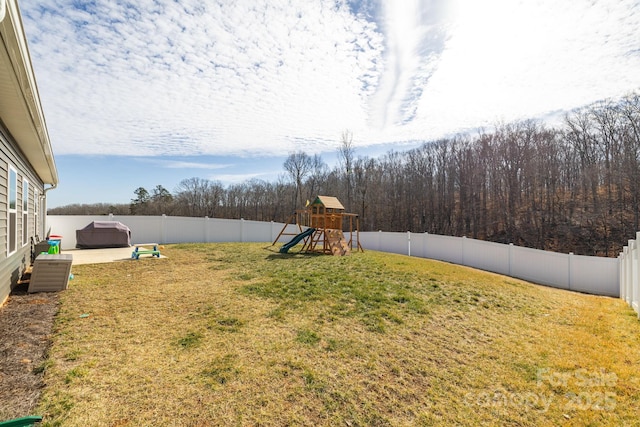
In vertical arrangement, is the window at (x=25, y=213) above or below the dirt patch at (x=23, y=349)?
above

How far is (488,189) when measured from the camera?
28.1 metres

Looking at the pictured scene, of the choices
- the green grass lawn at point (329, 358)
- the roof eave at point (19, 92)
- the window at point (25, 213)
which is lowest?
the green grass lawn at point (329, 358)

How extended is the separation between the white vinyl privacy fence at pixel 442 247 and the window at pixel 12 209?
32.0ft

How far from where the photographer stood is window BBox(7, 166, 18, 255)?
17.4 feet

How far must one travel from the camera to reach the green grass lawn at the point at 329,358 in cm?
269

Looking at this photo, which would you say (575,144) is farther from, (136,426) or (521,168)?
(136,426)

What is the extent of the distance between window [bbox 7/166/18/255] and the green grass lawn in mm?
1296

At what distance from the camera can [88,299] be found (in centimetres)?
532

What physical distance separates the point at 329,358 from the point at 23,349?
130 inches

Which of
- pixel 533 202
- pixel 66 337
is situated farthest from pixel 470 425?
pixel 533 202

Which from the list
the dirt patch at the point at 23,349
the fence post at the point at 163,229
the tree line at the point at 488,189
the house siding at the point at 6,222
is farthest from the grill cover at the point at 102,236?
the tree line at the point at 488,189

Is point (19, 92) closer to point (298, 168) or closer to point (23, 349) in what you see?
point (23, 349)

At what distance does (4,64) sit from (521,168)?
31.2 m

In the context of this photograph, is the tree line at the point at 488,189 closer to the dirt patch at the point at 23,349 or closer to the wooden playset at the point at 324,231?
the wooden playset at the point at 324,231
